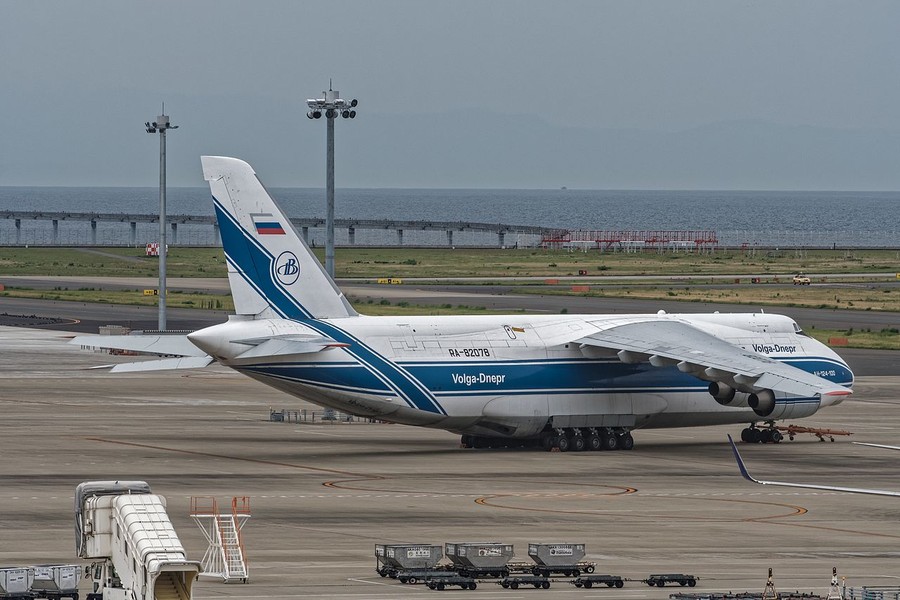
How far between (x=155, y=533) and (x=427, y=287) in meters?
122

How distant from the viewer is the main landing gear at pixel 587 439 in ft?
178

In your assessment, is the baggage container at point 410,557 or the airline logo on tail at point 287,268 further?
the airline logo on tail at point 287,268

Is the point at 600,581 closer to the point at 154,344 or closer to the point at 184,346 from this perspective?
the point at 184,346

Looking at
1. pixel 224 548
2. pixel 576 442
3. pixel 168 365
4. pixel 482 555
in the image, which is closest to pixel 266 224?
pixel 168 365

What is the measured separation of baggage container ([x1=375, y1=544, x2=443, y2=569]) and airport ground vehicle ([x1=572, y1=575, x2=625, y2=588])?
2.80 metres

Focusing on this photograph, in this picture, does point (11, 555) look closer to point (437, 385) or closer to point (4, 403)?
point (437, 385)

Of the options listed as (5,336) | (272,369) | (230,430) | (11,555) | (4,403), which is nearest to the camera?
(11,555)

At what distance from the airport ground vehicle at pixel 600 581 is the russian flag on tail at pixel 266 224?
23233 millimetres

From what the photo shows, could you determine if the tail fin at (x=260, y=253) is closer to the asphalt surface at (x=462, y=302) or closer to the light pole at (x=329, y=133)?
the light pole at (x=329, y=133)

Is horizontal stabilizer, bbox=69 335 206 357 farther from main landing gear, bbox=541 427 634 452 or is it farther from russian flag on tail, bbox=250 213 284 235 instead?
main landing gear, bbox=541 427 634 452

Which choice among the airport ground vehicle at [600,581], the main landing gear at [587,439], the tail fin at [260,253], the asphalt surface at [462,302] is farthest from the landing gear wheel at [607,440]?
the asphalt surface at [462,302]

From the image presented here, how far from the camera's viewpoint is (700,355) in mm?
52281

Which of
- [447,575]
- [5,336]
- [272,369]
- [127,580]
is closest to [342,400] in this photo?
[272,369]

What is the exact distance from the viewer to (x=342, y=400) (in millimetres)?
50812
